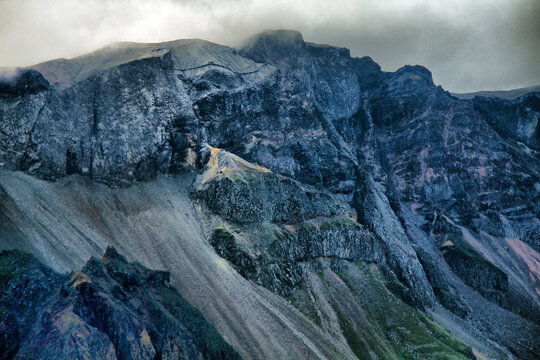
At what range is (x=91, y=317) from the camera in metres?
37.8

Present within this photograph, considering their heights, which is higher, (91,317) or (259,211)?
(259,211)

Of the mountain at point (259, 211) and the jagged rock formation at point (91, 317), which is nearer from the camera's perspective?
the jagged rock formation at point (91, 317)

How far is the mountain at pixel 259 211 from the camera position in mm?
72875

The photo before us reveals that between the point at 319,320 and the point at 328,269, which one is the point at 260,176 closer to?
the point at 328,269

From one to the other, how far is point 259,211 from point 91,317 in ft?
223

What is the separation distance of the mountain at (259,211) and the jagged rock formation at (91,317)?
3431mm

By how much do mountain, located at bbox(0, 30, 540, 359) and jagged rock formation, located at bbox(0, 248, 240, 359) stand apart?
343 centimetres

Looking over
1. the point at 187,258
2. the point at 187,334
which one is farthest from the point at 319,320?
the point at 187,334

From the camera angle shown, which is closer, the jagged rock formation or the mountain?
the jagged rock formation

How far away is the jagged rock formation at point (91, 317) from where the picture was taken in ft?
110

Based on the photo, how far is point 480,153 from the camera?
193 meters

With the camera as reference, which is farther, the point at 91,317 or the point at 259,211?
the point at 259,211

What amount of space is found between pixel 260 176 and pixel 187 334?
6691cm

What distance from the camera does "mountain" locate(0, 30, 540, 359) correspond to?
239ft
